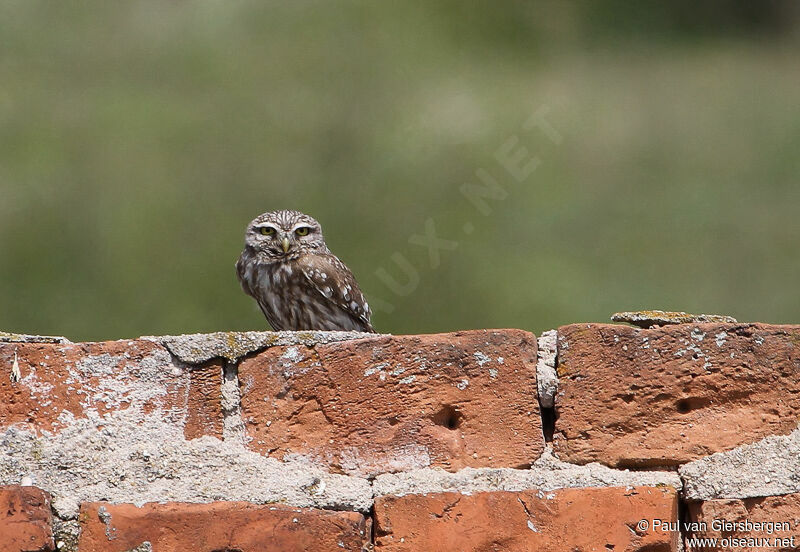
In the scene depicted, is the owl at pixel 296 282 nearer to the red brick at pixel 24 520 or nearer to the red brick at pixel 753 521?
the red brick at pixel 24 520

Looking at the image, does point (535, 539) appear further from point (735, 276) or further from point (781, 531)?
point (735, 276)

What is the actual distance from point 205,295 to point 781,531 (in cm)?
1070

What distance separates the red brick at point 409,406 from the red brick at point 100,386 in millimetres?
96

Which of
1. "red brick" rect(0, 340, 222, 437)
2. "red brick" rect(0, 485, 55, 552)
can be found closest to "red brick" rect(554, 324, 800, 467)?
"red brick" rect(0, 340, 222, 437)

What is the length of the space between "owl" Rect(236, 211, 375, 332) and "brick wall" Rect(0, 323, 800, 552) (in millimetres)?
2447

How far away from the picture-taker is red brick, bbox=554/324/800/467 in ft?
7.83

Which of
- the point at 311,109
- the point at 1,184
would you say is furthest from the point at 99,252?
the point at 311,109

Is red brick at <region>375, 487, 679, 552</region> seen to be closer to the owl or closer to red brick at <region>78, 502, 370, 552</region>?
red brick at <region>78, 502, 370, 552</region>

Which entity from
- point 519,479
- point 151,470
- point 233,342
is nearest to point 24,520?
point 151,470

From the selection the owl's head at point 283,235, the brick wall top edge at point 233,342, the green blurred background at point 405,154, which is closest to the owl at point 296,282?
the owl's head at point 283,235

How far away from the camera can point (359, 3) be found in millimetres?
17031

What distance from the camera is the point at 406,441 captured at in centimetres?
241

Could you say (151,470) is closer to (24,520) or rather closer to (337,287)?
(24,520)

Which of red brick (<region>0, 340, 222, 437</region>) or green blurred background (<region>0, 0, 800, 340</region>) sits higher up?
green blurred background (<region>0, 0, 800, 340</region>)
